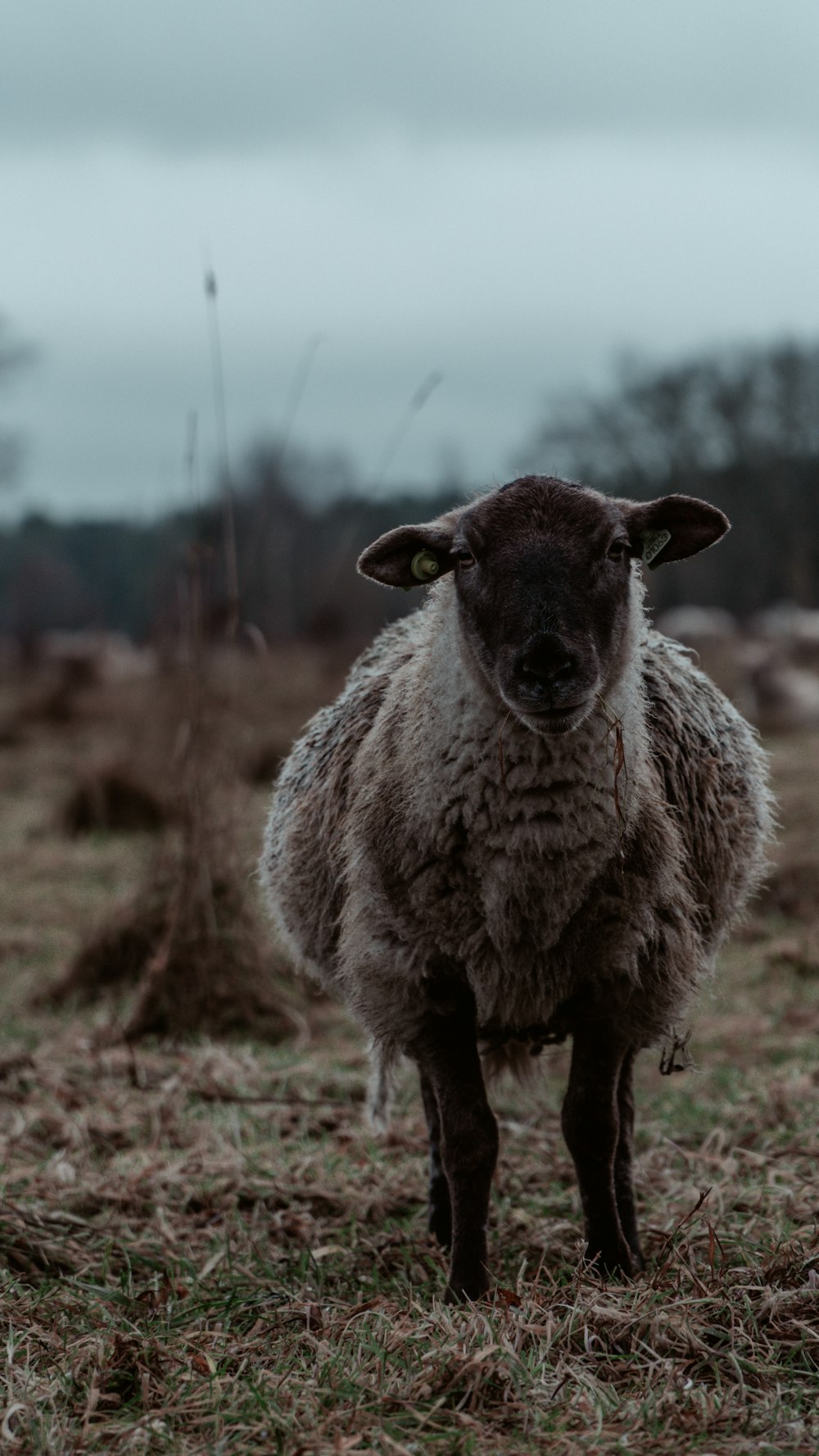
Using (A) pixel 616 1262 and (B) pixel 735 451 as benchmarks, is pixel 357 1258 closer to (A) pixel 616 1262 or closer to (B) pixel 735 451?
(A) pixel 616 1262

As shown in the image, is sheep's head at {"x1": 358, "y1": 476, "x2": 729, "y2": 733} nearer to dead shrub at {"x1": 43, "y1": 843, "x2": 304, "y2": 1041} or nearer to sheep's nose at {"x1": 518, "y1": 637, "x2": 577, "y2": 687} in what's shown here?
sheep's nose at {"x1": 518, "y1": 637, "x2": 577, "y2": 687}

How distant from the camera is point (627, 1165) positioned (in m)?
3.97

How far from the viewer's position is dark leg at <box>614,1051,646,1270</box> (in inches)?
151

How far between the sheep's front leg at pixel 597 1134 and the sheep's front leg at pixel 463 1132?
0.74ft

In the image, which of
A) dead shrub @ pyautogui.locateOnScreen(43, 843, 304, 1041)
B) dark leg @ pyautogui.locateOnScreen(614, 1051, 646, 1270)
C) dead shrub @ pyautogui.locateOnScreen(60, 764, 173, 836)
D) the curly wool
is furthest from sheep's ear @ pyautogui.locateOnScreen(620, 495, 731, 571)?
dead shrub @ pyautogui.locateOnScreen(60, 764, 173, 836)

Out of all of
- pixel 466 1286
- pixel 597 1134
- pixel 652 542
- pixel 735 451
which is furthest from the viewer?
pixel 735 451

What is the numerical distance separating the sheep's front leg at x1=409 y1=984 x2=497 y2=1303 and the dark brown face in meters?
0.81

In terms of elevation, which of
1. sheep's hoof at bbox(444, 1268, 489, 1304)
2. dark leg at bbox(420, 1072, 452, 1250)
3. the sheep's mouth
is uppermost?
the sheep's mouth

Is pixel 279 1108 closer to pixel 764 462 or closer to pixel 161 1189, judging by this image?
pixel 161 1189

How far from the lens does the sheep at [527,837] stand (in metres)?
3.36

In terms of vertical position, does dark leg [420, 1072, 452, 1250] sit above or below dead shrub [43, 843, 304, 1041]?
above

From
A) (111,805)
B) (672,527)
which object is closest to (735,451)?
(111,805)

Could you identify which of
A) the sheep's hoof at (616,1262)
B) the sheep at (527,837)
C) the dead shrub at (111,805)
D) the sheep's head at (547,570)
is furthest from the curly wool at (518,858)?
the dead shrub at (111,805)

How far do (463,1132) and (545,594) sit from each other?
129 centimetres
